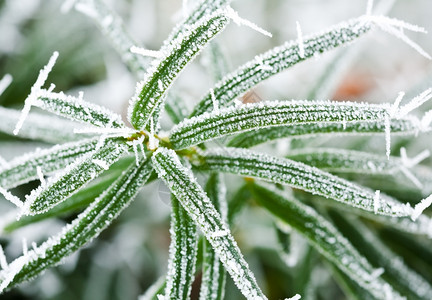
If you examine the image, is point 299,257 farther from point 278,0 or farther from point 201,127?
point 278,0

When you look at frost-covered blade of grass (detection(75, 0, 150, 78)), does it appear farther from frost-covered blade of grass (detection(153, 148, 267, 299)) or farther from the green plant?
frost-covered blade of grass (detection(153, 148, 267, 299))

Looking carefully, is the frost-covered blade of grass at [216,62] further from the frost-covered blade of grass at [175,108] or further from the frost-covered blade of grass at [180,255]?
the frost-covered blade of grass at [180,255]

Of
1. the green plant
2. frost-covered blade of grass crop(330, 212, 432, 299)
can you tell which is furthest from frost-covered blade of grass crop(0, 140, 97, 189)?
frost-covered blade of grass crop(330, 212, 432, 299)

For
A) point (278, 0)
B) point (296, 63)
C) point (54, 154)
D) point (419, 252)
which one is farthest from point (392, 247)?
point (278, 0)

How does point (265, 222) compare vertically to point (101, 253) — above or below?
below

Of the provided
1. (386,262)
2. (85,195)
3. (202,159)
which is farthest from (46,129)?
(386,262)

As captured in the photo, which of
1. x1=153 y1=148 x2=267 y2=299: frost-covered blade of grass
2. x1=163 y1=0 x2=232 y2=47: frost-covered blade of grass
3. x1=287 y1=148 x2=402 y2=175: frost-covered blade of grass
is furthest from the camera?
x1=287 y1=148 x2=402 y2=175: frost-covered blade of grass

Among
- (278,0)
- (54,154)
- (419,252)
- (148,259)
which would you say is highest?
(278,0)
